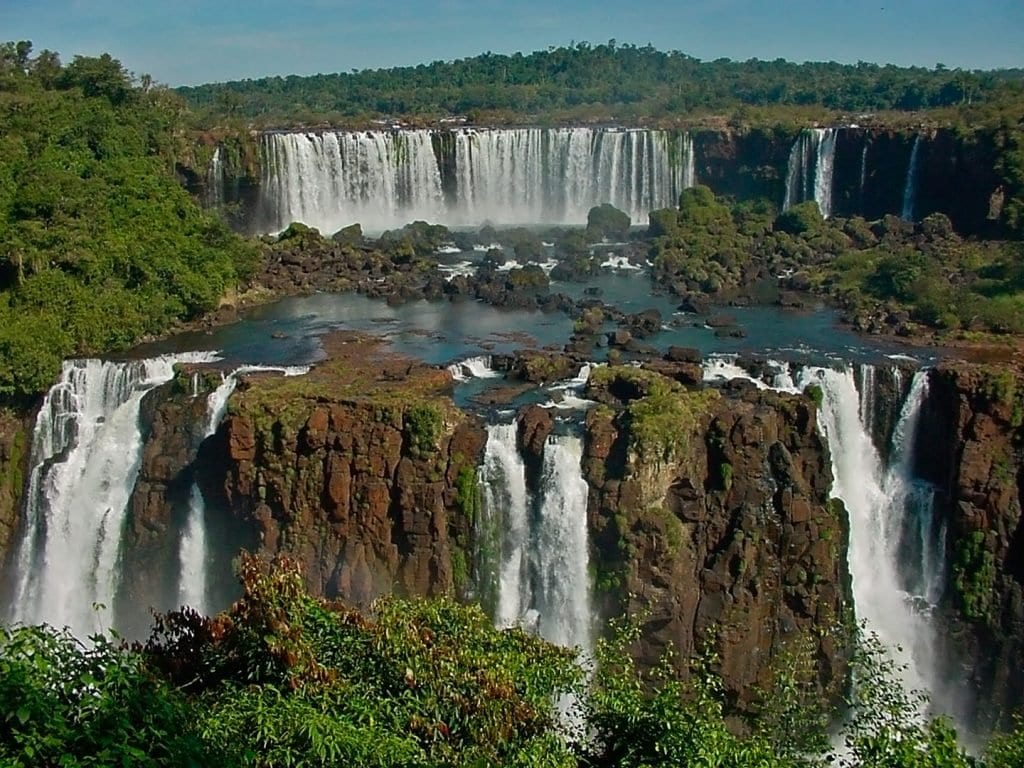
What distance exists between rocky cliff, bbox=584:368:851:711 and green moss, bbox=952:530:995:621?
7.48 feet

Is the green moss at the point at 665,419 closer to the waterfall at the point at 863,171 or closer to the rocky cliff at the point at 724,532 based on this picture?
the rocky cliff at the point at 724,532

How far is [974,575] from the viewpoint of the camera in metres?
22.0

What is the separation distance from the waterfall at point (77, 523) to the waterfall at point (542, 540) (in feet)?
26.6

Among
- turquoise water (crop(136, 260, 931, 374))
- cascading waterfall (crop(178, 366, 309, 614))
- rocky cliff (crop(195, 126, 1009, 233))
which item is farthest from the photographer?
rocky cliff (crop(195, 126, 1009, 233))

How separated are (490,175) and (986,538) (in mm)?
30986

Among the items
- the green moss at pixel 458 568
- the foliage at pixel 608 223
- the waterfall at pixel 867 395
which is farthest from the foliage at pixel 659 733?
the foliage at pixel 608 223

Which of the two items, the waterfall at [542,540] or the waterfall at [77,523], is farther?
the waterfall at [77,523]

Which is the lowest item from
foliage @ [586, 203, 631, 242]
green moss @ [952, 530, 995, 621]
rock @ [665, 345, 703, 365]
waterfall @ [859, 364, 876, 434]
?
green moss @ [952, 530, 995, 621]

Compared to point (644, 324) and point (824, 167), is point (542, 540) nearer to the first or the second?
point (644, 324)

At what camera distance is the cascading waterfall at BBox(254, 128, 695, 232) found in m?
45.5

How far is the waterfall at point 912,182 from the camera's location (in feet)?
141

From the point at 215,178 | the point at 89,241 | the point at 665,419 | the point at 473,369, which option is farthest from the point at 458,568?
the point at 215,178

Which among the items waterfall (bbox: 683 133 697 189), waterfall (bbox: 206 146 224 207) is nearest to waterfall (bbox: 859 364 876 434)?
waterfall (bbox: 683 133 697 189)

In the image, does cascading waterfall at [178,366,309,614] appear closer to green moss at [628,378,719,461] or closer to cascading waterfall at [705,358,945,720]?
green moss at [628,378,719,461]
